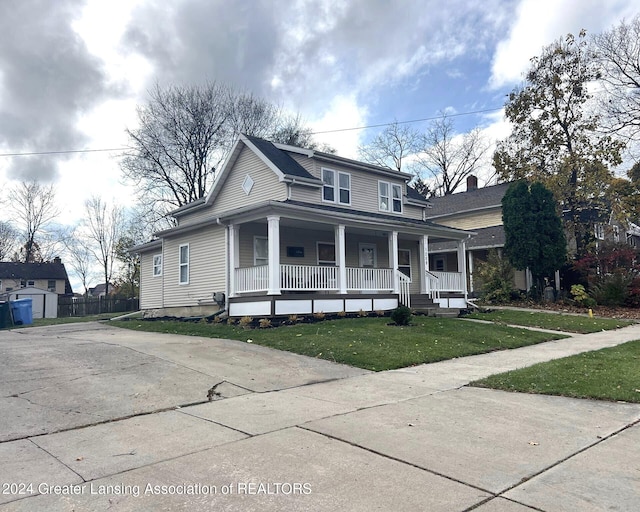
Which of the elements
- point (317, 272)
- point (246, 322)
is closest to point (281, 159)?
point (317, 272)

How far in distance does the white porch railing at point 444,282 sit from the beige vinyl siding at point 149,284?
11.3 metres

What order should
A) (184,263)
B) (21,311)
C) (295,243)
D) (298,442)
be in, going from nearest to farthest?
(298,442), (295,243), (184,263), (21,311)

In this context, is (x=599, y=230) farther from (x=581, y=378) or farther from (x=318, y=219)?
(x=581, y=378)

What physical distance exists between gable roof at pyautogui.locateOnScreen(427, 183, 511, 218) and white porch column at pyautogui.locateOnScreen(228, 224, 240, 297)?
1841cm

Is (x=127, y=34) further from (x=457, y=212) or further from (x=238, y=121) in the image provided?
(x=457, y=212)

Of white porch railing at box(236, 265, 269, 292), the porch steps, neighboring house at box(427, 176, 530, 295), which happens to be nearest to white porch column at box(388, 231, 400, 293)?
the porch steps

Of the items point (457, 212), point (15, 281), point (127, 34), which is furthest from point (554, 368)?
point (15, 281)

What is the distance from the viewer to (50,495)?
347cm

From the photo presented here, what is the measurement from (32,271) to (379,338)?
169 feet

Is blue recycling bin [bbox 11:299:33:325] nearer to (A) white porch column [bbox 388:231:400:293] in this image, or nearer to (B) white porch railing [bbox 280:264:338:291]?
(B) white porch railing [bbox 280:264:338:291]

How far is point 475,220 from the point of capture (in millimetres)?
31750

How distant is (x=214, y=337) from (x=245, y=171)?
8136 millimetres

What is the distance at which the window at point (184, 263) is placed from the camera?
18844mm

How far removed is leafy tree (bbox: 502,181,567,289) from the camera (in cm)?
2252
